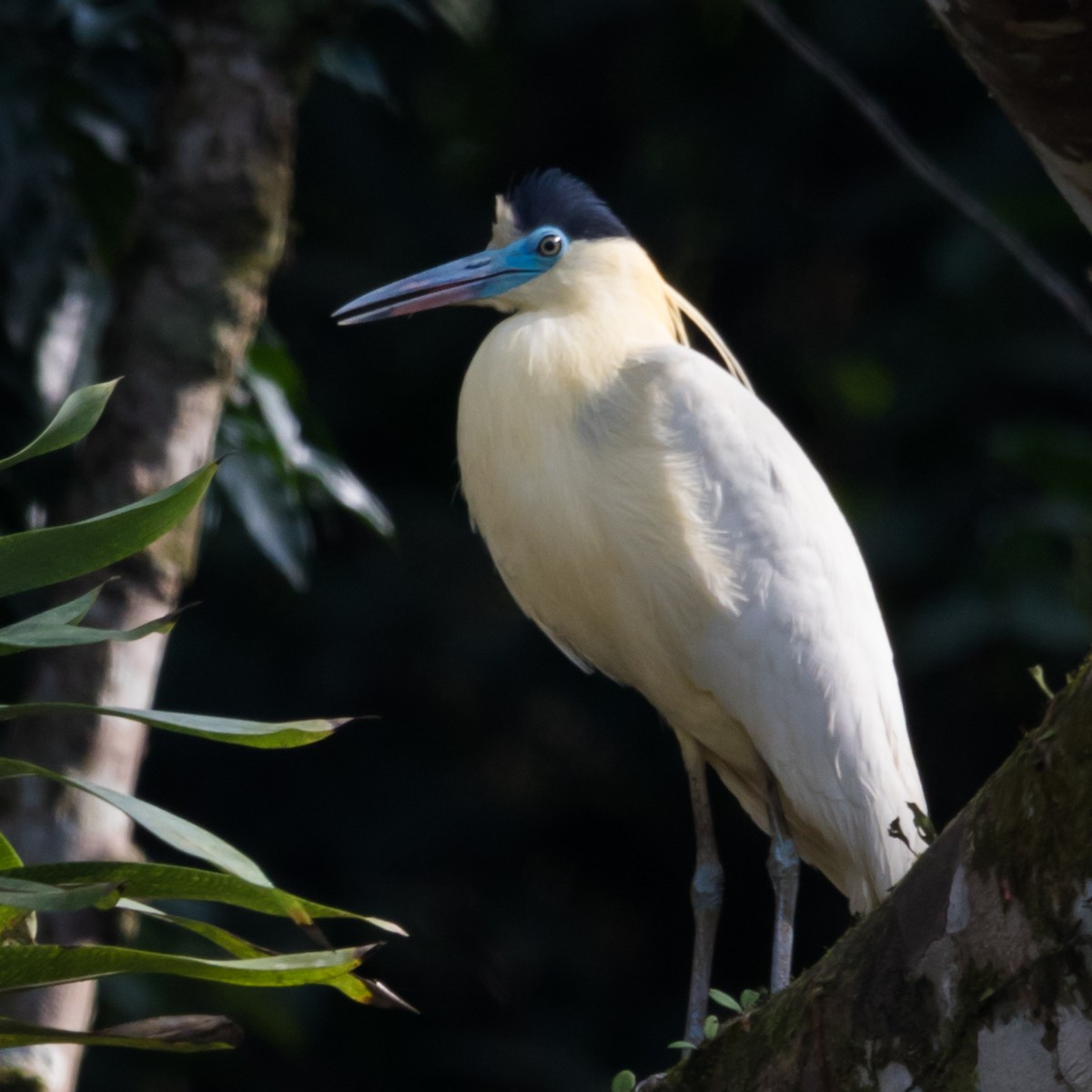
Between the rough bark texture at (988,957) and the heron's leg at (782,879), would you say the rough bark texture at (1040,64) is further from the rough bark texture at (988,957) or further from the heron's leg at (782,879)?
the heron's leg at (782,879)

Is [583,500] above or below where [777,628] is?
above

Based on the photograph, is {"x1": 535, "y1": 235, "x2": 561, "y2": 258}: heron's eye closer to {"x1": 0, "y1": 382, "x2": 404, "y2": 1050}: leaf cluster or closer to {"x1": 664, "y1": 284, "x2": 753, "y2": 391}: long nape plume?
{"x1": 664, "y1": 284, "x2": 753, "y2": 391}: long nape plume

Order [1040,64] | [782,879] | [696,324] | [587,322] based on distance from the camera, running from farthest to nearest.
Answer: [696,324] → [587,322] → [782,879] → [1040,64]

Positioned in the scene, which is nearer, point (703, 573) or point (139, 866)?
point (139, 866)

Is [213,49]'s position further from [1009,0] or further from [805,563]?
[1009,0]

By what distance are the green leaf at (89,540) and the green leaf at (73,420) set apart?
71 millimetres

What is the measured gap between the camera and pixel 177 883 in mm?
1422

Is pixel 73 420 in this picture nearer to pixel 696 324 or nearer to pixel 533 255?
pixel 533 255

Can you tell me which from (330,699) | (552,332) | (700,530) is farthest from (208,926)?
(330,699)

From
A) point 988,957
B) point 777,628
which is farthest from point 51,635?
point 777,628

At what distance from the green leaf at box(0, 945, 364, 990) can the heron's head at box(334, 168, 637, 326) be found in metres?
1.76

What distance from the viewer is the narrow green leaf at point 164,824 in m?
1.35

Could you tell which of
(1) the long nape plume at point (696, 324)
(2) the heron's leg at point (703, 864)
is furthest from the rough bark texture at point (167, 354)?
(2) the heron's leg at point (703, 864)

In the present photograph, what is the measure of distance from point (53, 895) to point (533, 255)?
2054 mm
